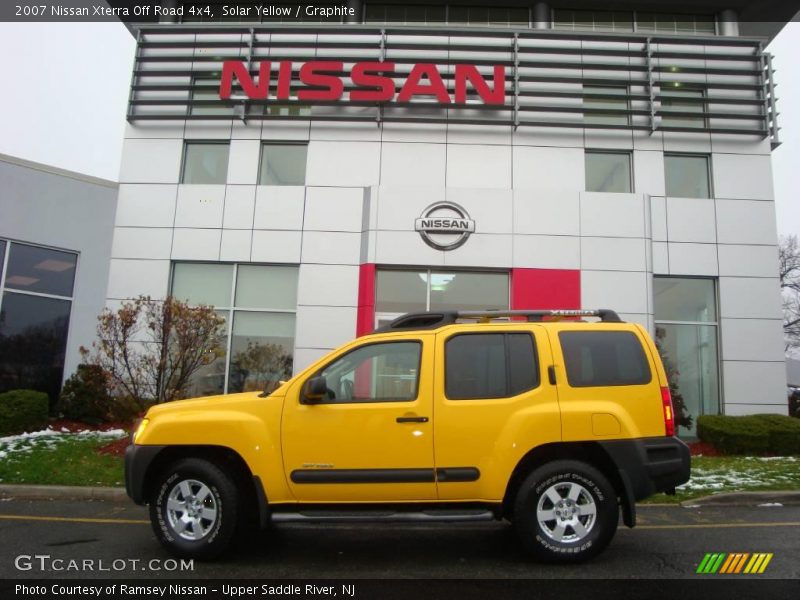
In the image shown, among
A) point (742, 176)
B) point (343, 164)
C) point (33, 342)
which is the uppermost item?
point (742, 176)

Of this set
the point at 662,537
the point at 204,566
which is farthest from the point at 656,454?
the point at 204,566

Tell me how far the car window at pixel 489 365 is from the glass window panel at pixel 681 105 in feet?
37.1

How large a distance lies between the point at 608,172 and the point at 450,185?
150 inches

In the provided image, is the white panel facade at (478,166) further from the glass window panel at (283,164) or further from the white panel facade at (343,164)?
the glass window panel at (283,164)

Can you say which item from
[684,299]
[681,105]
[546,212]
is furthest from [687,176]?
[546,212]

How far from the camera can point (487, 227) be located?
1334cm

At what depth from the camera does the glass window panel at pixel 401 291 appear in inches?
521

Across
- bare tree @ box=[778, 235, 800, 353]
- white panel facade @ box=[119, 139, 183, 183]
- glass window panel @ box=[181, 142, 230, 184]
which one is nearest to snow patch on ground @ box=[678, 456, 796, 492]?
glass window panel @ box=[181, 142, 230, 184]

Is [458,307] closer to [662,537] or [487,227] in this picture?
[487,227]

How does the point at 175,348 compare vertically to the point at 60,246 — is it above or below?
below

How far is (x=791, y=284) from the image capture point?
36406mm

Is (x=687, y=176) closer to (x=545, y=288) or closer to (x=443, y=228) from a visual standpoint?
(x=545, y=288)

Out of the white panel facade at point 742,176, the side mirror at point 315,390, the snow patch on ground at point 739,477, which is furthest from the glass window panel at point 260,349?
the white panel facade at point 742,176

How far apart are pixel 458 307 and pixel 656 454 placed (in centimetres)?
844
